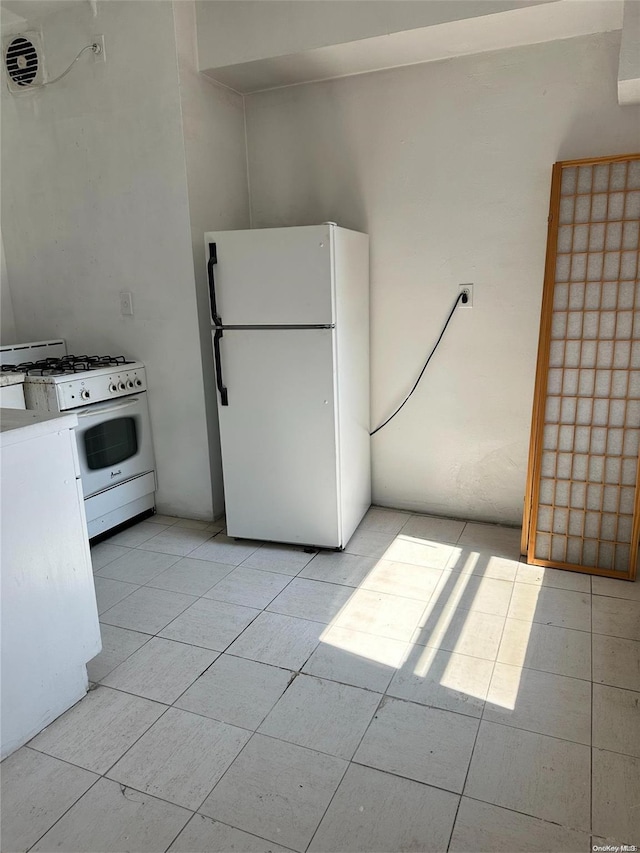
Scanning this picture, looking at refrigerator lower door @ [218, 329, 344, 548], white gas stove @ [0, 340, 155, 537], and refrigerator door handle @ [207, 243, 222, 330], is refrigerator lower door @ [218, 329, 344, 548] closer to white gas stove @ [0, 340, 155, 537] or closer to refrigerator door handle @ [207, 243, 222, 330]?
refrigerator door handle @ [207, 243, 222, 330]

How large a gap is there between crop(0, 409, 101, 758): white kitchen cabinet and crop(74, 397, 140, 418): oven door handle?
105 centimetres

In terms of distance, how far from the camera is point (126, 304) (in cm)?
328

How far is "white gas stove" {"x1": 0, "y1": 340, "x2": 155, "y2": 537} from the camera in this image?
2.90 meters

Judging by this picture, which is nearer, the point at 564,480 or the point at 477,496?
the point at 564,480

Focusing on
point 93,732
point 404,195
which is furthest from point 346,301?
point 93,732

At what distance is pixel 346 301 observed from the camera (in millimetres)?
2836

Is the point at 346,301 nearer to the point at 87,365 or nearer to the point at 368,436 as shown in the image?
the point at 368,436

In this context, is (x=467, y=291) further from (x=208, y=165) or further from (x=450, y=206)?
(x=208, y=165)

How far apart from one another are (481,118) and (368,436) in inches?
66.8

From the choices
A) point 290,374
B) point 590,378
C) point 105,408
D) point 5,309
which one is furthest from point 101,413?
point 590,378

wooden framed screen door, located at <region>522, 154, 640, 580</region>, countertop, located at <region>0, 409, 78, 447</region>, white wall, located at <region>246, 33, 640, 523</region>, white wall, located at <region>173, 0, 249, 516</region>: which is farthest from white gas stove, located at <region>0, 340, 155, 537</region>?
wooden framed screen door, located at <region>522, 154, 640, 580</region>

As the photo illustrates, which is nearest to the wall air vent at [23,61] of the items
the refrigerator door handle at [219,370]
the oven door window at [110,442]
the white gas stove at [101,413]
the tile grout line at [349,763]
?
the white gas stove at [101,413]

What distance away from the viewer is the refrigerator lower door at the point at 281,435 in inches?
110

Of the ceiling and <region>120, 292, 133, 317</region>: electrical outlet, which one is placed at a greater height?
the ceiling
